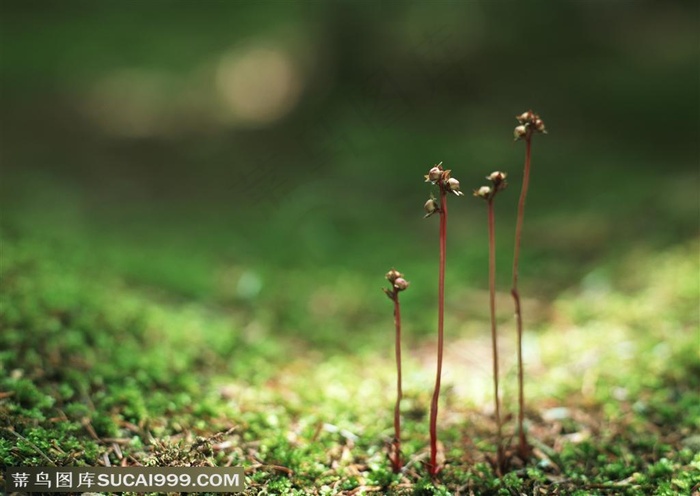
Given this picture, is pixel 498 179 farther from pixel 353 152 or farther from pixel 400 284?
pixel 353 152

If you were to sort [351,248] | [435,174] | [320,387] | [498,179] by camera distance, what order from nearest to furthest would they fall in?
1. [435,174]
2. [498,179]
3. [320,387]
4. [351,248]

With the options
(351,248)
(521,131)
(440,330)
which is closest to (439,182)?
(521,131)

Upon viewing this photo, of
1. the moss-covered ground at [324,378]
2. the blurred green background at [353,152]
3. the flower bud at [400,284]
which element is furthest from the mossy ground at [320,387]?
the flower bud at [400,284]

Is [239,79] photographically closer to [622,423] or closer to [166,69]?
[166,69]

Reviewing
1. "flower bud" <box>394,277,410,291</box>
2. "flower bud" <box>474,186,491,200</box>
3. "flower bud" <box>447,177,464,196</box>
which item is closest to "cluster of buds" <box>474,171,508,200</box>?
"flower bud" <box>474,186,491,200</box>

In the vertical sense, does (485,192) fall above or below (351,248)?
below

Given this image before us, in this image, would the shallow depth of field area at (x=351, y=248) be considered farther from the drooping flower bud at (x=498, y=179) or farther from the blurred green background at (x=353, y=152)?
the drooping flower bud at (x=498, y=179)
